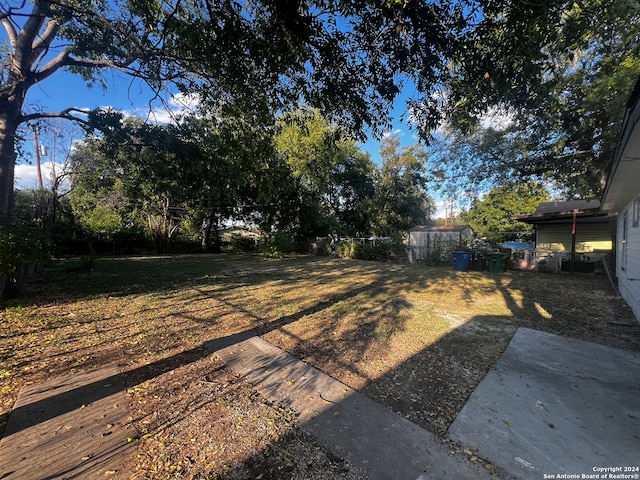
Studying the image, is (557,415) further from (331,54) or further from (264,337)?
(331,54)

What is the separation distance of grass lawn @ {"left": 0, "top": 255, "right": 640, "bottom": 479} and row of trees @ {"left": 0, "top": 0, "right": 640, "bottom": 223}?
2.71 meters

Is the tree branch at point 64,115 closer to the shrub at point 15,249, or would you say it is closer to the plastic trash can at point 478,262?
the shrub at point 15,249

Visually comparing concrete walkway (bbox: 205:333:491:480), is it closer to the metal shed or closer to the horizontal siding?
the metal shed

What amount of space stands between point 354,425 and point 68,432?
2.05 m

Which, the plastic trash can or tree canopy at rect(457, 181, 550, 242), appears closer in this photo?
the plastic trash can

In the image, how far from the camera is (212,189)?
14.7 metres

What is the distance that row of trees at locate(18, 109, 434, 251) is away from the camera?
610cm

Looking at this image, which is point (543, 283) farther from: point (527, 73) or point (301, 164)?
point (301, 164)

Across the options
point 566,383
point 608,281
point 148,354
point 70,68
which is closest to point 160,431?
point 148,354

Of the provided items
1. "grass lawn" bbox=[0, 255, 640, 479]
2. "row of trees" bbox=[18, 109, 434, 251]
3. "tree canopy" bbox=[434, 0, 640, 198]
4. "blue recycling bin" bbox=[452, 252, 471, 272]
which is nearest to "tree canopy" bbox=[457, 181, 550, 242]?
"row of trees" bbox=[18, 109, 434, 251]

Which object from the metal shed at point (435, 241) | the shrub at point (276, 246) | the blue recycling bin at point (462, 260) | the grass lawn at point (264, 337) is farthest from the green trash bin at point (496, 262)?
the shrub at point (276, 246)

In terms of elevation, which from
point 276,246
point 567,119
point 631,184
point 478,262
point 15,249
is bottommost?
point 478,262

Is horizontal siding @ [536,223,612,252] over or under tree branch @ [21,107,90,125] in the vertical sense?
under

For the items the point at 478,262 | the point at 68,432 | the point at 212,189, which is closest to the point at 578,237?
the point at 478,262
